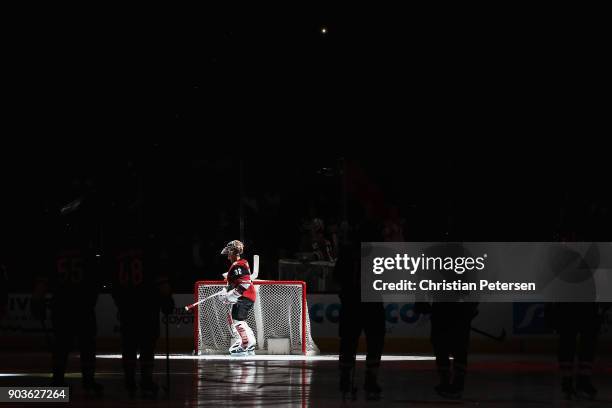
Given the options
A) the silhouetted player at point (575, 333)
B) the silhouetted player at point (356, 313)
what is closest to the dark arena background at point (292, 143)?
the silhouetted player at point (356, 313)

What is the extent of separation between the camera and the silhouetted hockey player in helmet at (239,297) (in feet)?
59.2

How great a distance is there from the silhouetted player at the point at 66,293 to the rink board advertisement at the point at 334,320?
10.1 m

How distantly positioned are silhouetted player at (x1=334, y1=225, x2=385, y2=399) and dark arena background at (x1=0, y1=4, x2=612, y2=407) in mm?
8985

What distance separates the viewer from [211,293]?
2008 cm

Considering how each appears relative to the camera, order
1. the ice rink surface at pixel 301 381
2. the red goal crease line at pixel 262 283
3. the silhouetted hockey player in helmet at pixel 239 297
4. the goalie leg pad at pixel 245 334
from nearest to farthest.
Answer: the ice rink surface at pixel 301 381 → the silhouetted hockey player in helmet at pixel 239 297 → the goalie leg pad at pixel 245 334 → the red goal crease line at pixel 262 283

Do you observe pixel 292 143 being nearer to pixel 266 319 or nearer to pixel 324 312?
pixel 324 312

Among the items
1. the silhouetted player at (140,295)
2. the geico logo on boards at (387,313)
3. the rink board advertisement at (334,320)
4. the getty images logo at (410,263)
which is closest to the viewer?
the silhouetted player at (140,295)

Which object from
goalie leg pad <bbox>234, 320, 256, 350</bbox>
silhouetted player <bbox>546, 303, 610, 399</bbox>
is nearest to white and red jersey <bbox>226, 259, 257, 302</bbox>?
goalie leg pad <bbox>234, 320, 256, 350</bbox>

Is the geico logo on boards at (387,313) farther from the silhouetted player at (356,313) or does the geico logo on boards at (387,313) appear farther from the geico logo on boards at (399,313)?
the silhouetted player at (356,313)

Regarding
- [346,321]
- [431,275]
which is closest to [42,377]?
[346,321]

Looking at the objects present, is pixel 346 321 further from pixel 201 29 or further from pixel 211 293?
pixel 201 29

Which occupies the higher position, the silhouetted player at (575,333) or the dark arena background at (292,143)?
the dark arena background at (292,143)

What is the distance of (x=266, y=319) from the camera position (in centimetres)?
1989

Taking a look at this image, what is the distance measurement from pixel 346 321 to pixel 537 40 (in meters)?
16.9
